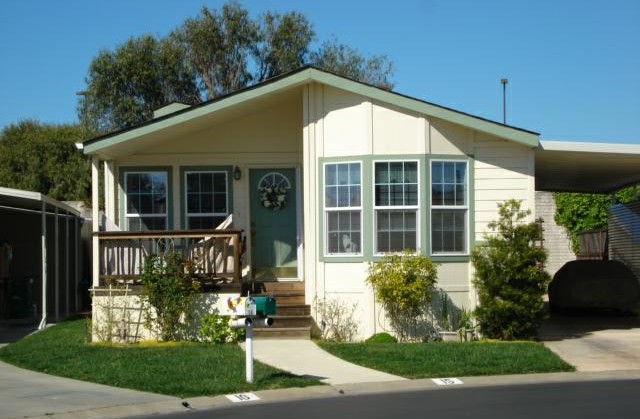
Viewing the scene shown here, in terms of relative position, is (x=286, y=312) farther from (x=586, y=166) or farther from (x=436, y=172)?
(x=586, y=166)

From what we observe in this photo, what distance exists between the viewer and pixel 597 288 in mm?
19016

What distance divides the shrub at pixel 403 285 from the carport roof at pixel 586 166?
307 centimetres

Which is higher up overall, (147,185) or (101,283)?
(147,185)

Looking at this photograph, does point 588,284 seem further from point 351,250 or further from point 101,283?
point 101,283

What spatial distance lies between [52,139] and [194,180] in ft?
108

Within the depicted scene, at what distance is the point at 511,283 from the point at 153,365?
238 inches

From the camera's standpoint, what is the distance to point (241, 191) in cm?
1739

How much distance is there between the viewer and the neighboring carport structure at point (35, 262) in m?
20.2

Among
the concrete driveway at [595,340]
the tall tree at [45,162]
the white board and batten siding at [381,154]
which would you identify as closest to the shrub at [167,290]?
the white board and batten siding at [381,154]

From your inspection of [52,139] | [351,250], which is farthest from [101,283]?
[52,139]

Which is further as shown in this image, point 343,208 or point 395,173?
point 343,208

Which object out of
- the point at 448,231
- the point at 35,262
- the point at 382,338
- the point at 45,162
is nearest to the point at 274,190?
the point at 448,231

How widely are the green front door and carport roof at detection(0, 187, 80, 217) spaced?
159 inches

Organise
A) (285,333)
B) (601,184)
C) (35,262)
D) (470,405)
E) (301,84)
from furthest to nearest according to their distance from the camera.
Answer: (601,184)
(35,262)
(301,84)
(285,333)
(470,405)
